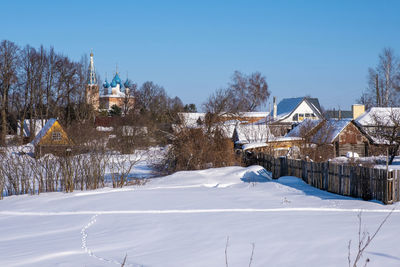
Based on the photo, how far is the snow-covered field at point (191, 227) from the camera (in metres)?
8.39

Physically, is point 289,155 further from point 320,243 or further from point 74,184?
point 320,243

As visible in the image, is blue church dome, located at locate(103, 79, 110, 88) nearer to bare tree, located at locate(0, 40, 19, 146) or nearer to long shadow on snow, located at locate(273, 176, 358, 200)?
bare tree, located at locate(0, 40, 19, 146)

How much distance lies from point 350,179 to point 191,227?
6715mm

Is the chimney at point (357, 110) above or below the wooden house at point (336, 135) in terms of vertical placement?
above

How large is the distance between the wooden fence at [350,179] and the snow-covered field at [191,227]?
407 millimetres

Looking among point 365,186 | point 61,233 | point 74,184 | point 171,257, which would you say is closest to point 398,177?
point 365,186

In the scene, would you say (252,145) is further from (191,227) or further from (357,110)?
(357,110)

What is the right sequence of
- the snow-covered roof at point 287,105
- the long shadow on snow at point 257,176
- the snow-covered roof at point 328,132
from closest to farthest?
the long shadow on snow at point 257,176 → the snow-covered roof at point 328,132 → the snow-covered roof at point 287,105

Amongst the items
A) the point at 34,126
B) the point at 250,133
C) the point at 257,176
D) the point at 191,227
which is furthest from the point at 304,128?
the point at 34,126

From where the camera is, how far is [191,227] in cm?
1112

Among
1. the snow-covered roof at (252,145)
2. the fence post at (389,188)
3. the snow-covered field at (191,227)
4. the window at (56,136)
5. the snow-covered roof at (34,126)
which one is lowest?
the snow-covered field at (191,227)

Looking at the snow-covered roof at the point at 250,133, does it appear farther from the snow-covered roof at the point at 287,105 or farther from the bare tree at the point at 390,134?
the snow-covered roof at the point at 287,105

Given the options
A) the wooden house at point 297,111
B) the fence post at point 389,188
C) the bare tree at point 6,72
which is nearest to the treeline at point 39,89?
the bare tree at point 6,72

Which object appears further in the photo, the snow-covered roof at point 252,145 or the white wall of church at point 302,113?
the white wall of church at point 302,113
